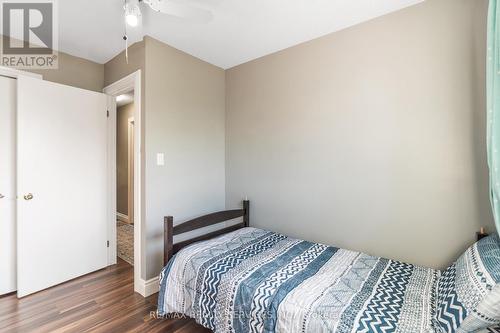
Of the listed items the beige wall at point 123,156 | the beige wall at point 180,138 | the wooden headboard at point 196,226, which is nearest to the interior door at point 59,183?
the beige wall at point 180,138

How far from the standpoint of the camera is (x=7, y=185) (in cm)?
220

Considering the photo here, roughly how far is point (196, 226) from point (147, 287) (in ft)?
2.46

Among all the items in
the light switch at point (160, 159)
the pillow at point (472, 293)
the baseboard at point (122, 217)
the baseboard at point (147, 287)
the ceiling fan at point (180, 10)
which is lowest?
the baseboard at point (147, 287)

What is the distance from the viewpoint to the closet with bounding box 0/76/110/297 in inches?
85.6

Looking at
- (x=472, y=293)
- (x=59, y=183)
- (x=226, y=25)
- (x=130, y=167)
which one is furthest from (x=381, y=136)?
(x=130, y=167)

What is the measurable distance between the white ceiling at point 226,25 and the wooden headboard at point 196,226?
64.7 inches

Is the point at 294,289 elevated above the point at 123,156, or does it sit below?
below

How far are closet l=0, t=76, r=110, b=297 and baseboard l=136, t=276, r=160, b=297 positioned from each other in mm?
787

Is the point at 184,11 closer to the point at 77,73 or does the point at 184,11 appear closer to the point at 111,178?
Answer: the point at 77,73

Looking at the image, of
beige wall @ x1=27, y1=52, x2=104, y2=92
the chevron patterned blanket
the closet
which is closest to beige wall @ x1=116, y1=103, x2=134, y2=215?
beige wall @ x1=27, y1=52, x2=104, y2=92

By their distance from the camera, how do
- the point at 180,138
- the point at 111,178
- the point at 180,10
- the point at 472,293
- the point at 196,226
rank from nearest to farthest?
the point at 472,293, the point at 180,10, the point at 196,226, the point at 180,138, the point at 111,178

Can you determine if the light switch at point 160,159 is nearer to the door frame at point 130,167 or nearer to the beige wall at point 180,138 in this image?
the beige wall at point 180,138

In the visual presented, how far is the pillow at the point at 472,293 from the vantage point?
94cm

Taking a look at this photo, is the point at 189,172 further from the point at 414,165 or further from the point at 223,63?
the point at 414,165
